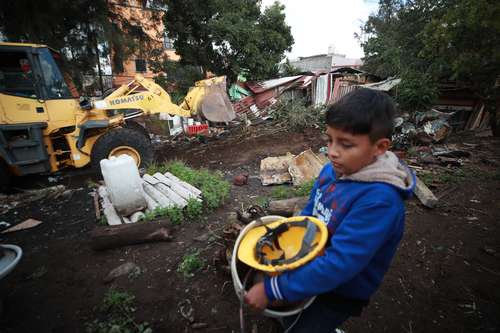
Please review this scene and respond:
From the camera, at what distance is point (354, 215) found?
0.99 meters

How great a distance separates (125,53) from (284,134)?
6014 mm

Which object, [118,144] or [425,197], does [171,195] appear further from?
[425,197]

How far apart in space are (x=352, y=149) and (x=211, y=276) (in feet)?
7.15

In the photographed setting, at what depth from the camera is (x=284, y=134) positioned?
938 cm

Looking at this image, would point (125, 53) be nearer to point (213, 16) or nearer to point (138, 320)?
point (213, 16)

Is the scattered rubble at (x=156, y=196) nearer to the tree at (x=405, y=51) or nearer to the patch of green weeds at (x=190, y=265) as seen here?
the patch of green weeds at (x=190, y=265)

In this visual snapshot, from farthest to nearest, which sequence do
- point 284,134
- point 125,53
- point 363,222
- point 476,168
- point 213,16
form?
point 213,16 → point 284,134 → point 125,53 → point 476,168 → point 363,222

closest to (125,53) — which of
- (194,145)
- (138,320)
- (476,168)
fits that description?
(194,145)

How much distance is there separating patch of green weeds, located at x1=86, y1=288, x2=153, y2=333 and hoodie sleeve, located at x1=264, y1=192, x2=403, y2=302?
1733 millimetres

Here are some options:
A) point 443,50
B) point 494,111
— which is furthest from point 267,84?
point 494,111

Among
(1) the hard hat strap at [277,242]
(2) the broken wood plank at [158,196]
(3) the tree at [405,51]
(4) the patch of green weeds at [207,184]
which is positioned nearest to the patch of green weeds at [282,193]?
(4) the patch of green weeds at [207,184]

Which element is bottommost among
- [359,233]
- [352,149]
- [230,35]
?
[359,233]

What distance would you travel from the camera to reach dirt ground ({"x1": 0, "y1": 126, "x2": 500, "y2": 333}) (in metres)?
2.21

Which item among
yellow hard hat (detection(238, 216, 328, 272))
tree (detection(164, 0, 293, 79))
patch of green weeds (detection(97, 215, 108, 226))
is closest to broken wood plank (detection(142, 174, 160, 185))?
patch of green weeds (detection(97, 215, 108, 226))
